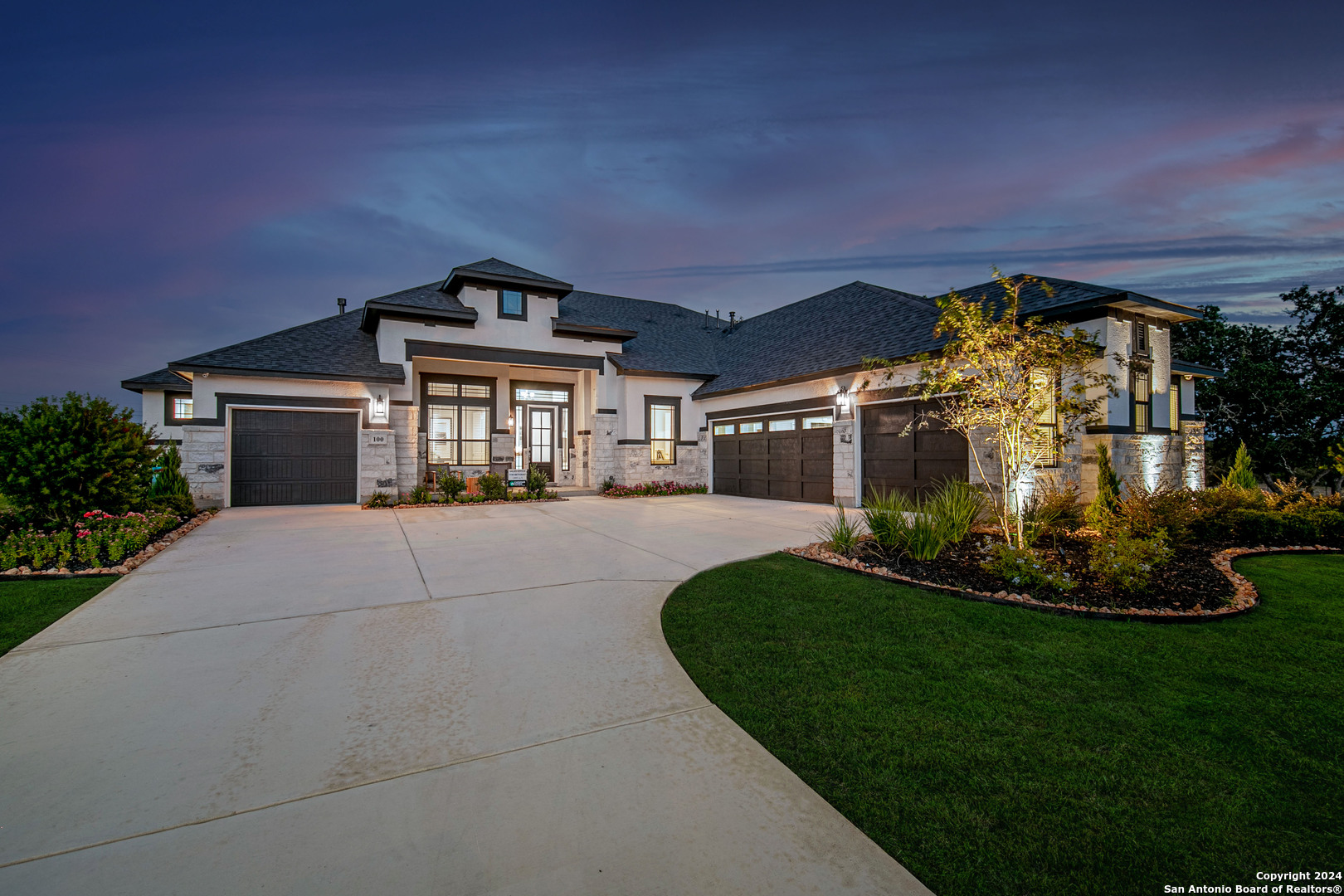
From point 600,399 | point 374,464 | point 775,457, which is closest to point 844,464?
point 775,457

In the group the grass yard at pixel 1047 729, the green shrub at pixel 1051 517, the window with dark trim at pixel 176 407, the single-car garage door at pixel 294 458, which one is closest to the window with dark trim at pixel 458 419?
the single-car garage door at pixel 294 458

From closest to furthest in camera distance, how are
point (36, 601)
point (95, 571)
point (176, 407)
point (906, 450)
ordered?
1. point (36, 601)
2. point (95, 571)
3. point (906, 450)
4. point (176, 407)

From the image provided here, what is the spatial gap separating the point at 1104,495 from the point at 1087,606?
5.83 m

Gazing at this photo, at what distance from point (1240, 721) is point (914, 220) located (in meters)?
12.2

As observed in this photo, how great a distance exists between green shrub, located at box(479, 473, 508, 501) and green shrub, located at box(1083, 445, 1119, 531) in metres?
12.6

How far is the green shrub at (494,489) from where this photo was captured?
14.3 m

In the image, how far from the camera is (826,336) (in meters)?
15.6

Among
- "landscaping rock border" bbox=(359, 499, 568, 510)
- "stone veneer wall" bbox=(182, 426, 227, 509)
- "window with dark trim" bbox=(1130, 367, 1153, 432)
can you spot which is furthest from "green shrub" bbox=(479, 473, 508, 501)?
"window with dark trim" bbox=(1130, 367, 1153, 432)

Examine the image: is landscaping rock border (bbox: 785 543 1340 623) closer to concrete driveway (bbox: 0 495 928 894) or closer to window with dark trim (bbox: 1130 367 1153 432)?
concrete driveway (bbox: 0 495 928 894)

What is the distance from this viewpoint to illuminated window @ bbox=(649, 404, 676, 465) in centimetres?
1761

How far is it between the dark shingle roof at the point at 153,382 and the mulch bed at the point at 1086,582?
2484cm

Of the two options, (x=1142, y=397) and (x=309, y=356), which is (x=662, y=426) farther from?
(x=1142, y=397)

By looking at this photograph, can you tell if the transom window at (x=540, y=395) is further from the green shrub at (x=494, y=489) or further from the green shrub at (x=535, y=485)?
the green shrub at (x=494, y=489)

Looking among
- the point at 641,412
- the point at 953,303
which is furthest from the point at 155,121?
the point at 953,303
